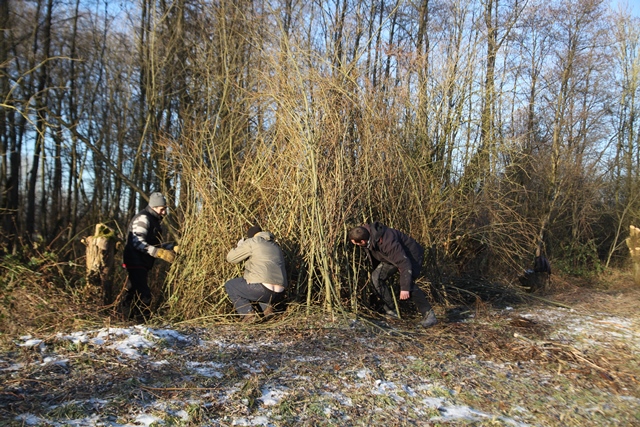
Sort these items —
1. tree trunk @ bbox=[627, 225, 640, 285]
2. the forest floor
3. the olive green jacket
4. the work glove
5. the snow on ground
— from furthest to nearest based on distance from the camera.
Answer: tree trunk @ bbox=[627, 225, 640, 285], the work glove, the olive green jacket, the forest floor, the snow on ground

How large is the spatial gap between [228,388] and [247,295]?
2.20 meters

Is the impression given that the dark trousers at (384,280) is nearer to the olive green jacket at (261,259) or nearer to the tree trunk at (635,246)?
the olive green jacket at (261,259)

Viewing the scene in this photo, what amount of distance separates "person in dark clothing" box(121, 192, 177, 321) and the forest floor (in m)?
1.64

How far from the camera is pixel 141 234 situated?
6230 millimetres

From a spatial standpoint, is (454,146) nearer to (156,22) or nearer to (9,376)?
(9,376)

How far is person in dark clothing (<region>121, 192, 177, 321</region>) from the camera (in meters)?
6.20

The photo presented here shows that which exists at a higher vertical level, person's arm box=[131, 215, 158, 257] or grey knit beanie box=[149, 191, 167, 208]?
grey knit beanie box=[149, 191, 167, 208]

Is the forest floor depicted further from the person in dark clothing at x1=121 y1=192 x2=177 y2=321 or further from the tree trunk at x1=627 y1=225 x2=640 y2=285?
the tree trunk at x1=627 y1=225 x2=640 y2=285

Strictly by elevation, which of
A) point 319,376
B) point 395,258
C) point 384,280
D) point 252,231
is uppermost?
point 252,231

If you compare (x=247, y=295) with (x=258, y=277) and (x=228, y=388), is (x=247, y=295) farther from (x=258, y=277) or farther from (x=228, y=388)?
(x=228, y=388)

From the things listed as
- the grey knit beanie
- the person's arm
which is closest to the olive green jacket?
the person's arm

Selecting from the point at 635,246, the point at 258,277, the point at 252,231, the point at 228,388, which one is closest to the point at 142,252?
the point at 252,231

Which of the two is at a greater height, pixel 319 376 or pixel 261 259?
pixel 261 259

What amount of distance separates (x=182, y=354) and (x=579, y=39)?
A: 17.0 metres
